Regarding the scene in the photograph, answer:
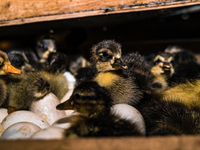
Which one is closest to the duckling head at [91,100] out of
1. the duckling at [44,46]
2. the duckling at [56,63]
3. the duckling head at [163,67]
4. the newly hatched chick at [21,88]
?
the newly hatched chick at [21,88]

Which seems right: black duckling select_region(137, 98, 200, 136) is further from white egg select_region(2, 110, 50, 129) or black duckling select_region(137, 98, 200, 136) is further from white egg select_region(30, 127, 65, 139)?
white egg select_region(2, 110, 50, 129)

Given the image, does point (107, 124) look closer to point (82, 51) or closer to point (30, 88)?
point (30, 88)

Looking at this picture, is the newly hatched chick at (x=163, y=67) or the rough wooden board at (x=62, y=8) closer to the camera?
the rough wooden board at (x=62, y=8)

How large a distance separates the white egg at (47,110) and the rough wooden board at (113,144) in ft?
2.71

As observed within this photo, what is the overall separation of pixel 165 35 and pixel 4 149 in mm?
2923

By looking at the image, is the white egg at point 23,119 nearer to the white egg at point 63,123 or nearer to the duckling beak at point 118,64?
the white egg at point 63,123

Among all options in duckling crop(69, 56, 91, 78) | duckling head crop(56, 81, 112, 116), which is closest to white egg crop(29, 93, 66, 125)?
duckling head crop(56, 81, 112, 116)

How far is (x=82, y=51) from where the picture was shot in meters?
3.06

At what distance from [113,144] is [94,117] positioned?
0.45 metres

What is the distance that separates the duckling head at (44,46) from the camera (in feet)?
8.81

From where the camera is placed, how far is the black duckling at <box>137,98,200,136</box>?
1.05 m

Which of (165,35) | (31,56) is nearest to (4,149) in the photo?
(31,56)

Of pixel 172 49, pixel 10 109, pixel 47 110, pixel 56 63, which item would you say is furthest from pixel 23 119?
pixel 172 49

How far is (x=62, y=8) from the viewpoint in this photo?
66.6 inches
